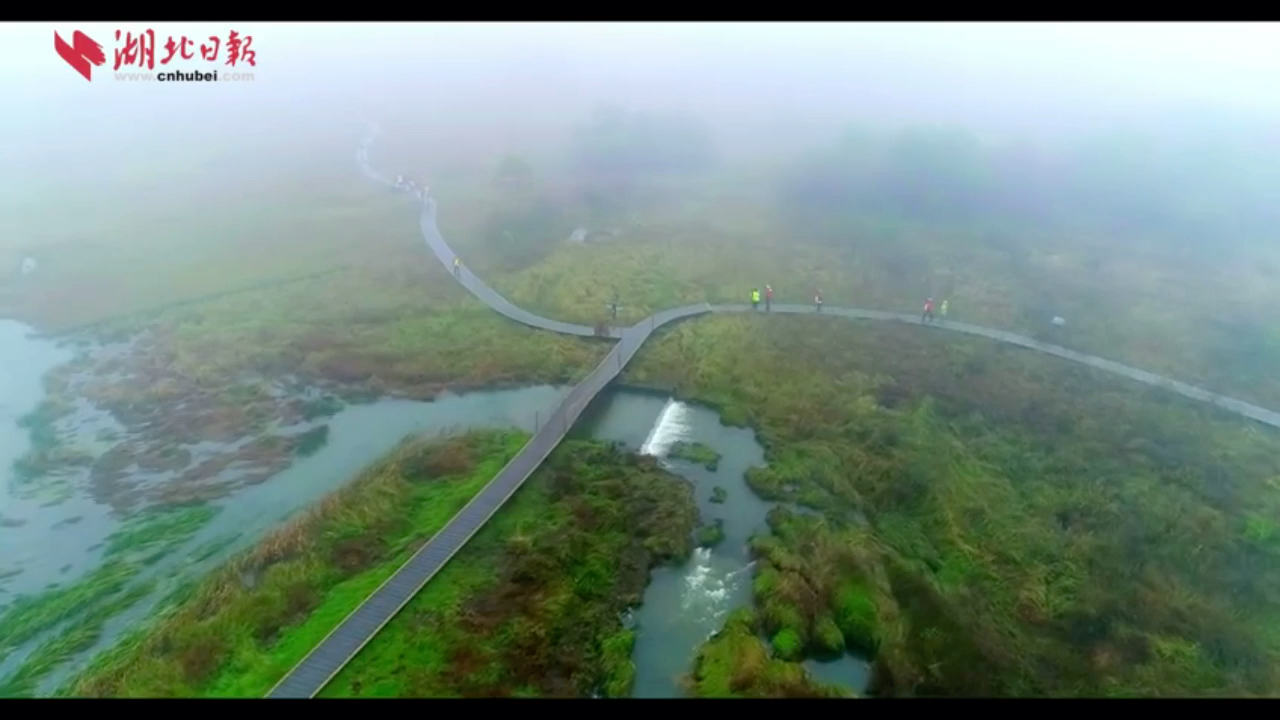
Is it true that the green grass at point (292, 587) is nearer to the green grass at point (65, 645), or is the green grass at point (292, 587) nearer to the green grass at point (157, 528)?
the green grass at point (65, 645)

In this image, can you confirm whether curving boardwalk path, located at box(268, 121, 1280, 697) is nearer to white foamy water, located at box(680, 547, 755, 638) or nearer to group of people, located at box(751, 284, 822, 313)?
group of people, located at box(751, 284, 822, 313)

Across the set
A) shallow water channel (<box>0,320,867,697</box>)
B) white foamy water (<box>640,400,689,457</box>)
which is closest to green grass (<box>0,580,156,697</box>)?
shallow water channel (<box>0,320,867,697</box>)

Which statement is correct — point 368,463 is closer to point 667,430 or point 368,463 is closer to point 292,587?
point 292,587

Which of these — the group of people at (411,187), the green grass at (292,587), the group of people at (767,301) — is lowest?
the green grass at (292,587)

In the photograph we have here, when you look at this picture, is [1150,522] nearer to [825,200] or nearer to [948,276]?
[948,276]

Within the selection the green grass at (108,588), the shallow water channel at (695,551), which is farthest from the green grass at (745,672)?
the green grass at (108,588)

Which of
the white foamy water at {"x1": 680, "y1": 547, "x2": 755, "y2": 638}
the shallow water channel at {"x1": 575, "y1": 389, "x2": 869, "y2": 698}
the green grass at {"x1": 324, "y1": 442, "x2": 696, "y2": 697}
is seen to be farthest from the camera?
the white foamy water at {"x1": 680, "y1": 547, "x2": 755, "y2": 638}
